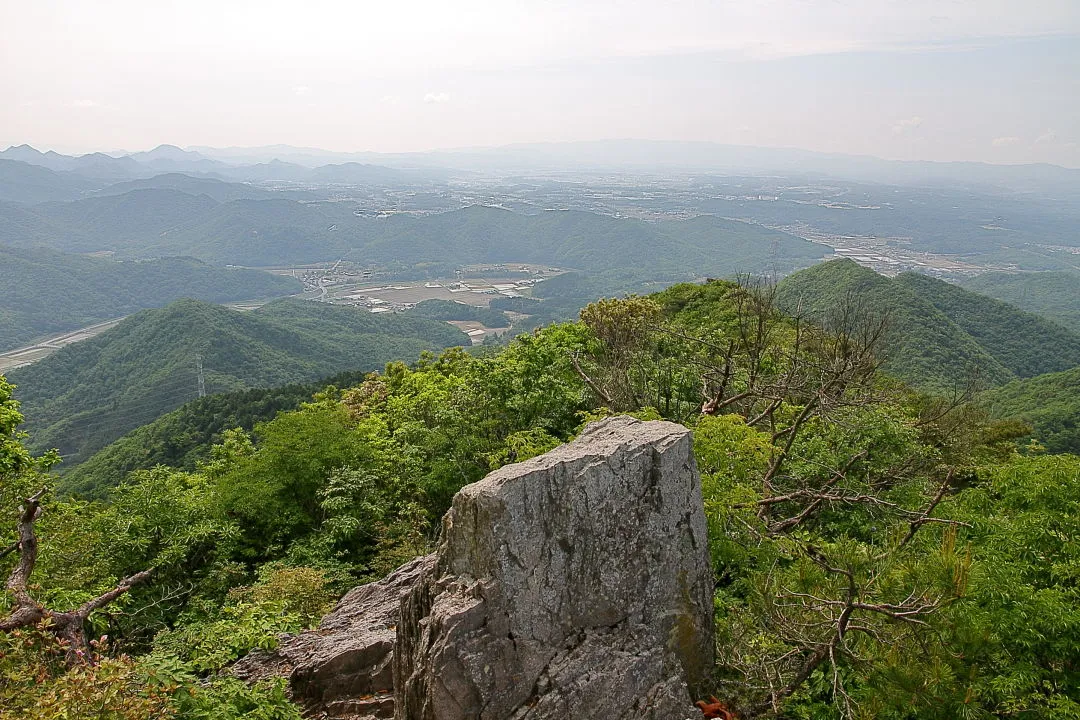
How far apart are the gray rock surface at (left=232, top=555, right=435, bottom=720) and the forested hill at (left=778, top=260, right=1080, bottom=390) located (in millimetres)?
41213

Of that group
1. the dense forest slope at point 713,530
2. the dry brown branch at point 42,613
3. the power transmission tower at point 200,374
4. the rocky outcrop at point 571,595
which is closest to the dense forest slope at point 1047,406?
the dense forest slope at point 713,530

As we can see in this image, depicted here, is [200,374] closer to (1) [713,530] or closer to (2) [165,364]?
(2) [165,364]

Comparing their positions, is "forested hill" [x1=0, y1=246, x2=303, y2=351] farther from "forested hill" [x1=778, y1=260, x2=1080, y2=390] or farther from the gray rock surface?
the gray rock surface

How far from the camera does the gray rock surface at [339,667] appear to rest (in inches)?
321

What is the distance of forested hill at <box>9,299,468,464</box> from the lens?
7075 cm

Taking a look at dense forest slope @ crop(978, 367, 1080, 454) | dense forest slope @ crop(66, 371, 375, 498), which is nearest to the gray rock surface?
dense forest slope @ crop(978, 367, 1080, 454)

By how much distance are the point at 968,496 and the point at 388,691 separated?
913 centimetres

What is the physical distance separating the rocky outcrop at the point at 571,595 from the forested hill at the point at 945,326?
4011 centimetres

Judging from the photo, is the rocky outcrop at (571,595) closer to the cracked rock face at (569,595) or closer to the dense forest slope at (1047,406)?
the cracked rock face at (569,595)

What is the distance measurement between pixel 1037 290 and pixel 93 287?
212 meters

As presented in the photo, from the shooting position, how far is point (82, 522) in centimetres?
1416

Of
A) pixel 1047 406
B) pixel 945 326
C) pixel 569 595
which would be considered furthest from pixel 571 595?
pixel 945 326

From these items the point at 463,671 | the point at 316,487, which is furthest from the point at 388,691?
the point at 316,487

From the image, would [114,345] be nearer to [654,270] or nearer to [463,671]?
[463,671]
